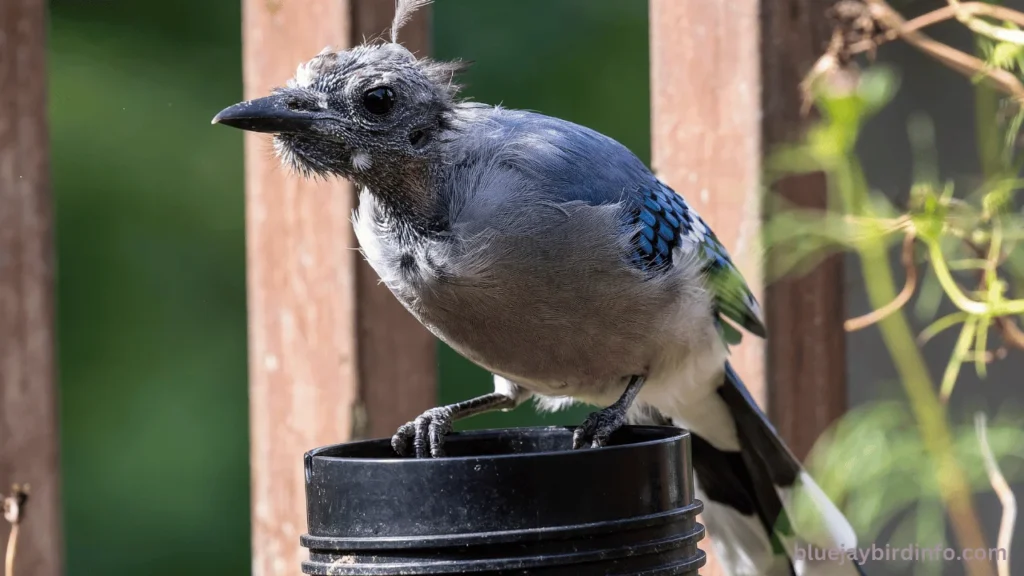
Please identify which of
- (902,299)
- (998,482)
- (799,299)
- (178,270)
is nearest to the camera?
(998,482)

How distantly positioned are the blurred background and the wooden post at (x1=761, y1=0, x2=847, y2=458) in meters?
2.60

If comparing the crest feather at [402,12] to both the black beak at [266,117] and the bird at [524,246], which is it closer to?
the bird at [524,246]

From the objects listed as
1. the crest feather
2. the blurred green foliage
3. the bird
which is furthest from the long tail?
the blurred green foliage

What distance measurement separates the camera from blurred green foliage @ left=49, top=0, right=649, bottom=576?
4926mm

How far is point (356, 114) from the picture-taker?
1.95 metres

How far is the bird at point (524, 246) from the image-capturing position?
1.93 meters

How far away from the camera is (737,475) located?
7.82 ft

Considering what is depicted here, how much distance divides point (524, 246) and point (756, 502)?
2.45 feet

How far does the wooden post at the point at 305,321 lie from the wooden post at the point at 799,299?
0.58 meters

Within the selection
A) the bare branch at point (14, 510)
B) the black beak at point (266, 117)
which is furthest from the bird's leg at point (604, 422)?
the bare branch at point (14, 510)

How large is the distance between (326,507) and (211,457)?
150 inches

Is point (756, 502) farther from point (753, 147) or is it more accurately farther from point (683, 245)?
point (753, 147)

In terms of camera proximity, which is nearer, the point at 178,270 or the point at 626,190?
the point at 626,190

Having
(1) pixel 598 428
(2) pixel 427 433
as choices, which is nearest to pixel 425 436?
(2) pixel 427 433
